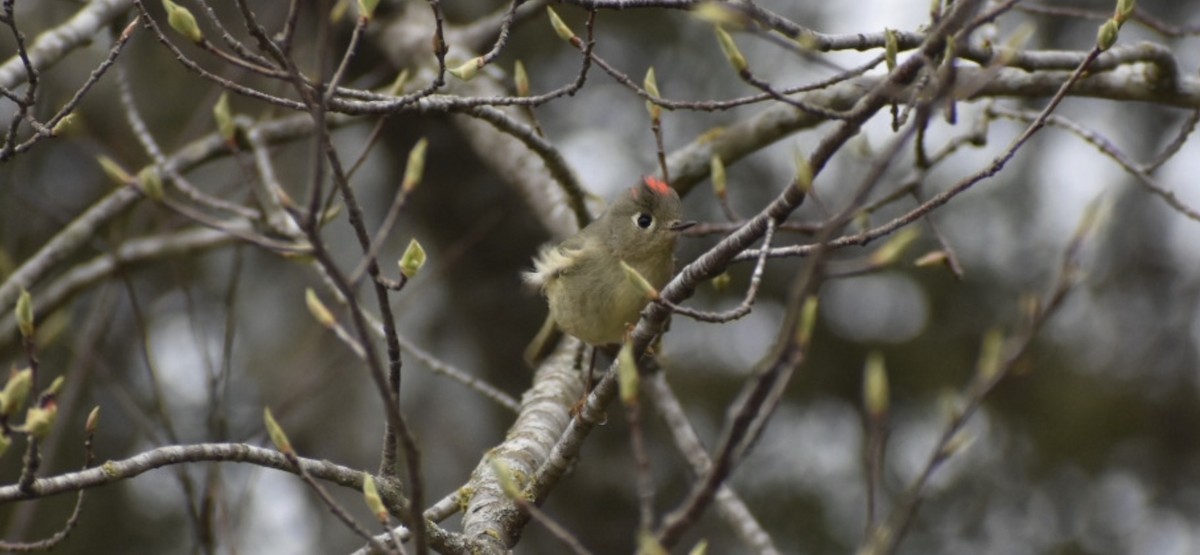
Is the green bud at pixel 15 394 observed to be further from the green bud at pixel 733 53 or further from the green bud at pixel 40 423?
the green bud at pixel 733 53

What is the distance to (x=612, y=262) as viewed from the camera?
12.5ft

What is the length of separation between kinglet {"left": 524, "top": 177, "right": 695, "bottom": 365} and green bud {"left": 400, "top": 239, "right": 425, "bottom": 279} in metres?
1.48

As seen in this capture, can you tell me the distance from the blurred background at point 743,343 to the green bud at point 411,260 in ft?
12.6

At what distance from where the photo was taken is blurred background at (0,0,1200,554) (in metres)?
Answer: 6.52

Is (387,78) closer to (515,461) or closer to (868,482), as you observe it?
(515,461)

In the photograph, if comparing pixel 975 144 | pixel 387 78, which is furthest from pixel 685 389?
pixel 975 144

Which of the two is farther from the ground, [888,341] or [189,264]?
[189,264]

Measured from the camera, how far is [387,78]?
5.71 m

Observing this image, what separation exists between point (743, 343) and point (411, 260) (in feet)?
16.7

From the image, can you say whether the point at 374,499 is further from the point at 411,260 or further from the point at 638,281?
the point at 638,281

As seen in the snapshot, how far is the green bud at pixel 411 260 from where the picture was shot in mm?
2137

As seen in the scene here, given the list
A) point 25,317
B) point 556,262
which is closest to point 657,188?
point 556,262

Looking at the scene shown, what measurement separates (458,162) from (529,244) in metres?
0.57

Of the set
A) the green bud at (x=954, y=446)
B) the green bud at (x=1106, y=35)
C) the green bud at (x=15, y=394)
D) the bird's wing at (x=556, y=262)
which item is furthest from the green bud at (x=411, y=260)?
the bird's wing at (x=556, y=262)
